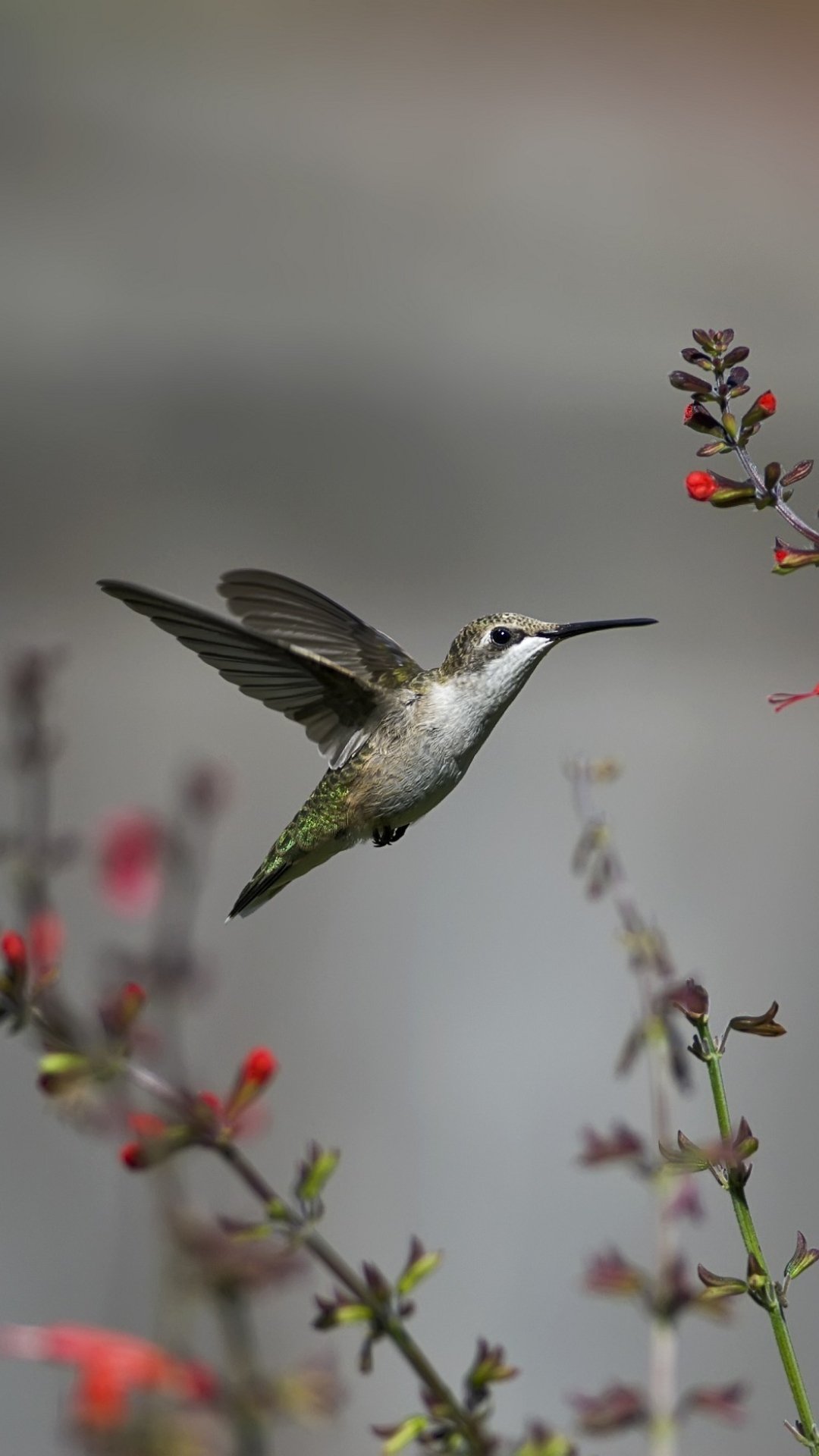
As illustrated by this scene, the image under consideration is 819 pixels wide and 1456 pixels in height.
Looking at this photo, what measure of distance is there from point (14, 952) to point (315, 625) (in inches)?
22.9

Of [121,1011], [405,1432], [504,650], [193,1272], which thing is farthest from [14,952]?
[504,650]

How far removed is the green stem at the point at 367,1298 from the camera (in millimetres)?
535

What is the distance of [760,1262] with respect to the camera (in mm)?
585

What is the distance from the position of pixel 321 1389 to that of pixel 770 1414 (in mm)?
2414

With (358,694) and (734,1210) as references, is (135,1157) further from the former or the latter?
(358,694)

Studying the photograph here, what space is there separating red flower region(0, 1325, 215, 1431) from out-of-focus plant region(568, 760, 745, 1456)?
0.53 feet

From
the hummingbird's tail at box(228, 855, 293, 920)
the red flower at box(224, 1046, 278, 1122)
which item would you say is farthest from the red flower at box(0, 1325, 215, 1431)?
the hummingbird's tail at box(228, 855, 293, 920)

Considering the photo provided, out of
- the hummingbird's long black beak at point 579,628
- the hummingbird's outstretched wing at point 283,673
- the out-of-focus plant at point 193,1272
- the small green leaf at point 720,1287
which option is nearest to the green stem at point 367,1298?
the out-of-focus plant at point 193,1272

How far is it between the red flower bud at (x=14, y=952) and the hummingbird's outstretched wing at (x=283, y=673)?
0.19 meters

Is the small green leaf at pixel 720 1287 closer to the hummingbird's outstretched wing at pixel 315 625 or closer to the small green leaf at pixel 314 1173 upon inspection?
the small green leaf at pixel 314 1173

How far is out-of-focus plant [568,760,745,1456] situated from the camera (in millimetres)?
531

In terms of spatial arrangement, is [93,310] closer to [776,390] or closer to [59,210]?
[59,210]

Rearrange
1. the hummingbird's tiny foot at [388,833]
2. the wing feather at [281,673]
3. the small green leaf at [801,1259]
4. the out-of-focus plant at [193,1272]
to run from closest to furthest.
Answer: the out-of-focus plant at [193,1272] → the small green leaf at [801,1259] → the wing feather at [281,673] → the hummingbird's tiny foot at [388,833]

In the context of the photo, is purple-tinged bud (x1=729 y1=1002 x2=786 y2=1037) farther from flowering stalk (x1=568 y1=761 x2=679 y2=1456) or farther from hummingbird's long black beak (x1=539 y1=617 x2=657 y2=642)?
hummingbird's long black beak (x1=539 y1=617 x2=657 y2=642)
